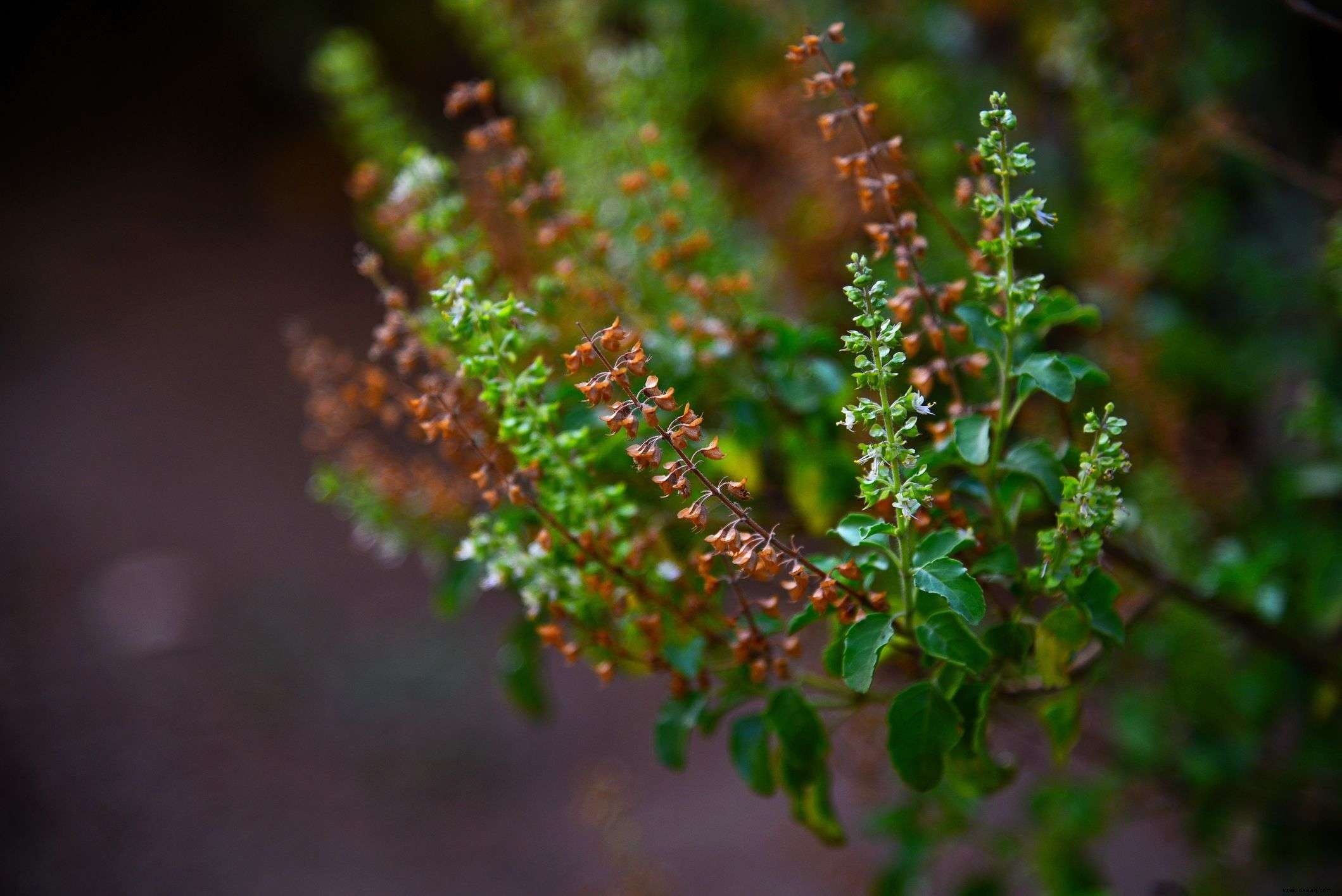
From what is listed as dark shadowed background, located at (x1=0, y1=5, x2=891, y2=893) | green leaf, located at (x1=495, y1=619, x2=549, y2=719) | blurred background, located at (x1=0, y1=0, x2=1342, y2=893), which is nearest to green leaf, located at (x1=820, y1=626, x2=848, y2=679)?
green leaf, located at (x1=495, y1=619, x2=549, y2=719)

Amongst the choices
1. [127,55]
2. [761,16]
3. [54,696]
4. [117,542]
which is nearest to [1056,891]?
[761,16]

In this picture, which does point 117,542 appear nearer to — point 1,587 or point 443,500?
point 1,587

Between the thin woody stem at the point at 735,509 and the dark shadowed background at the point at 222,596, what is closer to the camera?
the thin woody stem at the point at 735,509

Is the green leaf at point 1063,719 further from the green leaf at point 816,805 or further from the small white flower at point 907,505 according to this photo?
the small white flower at point 907,505

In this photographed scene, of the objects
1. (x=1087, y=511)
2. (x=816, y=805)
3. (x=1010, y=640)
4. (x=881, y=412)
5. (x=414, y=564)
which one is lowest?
(x=414, y=564)

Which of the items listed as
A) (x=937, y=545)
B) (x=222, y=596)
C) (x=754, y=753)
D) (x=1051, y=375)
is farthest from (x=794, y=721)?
(x=222, y=596)

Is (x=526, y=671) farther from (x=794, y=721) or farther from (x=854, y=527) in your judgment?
(x=854, y=527)

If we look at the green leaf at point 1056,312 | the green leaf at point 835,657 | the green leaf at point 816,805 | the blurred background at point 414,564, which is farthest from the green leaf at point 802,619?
the blurred background at point 414,564
